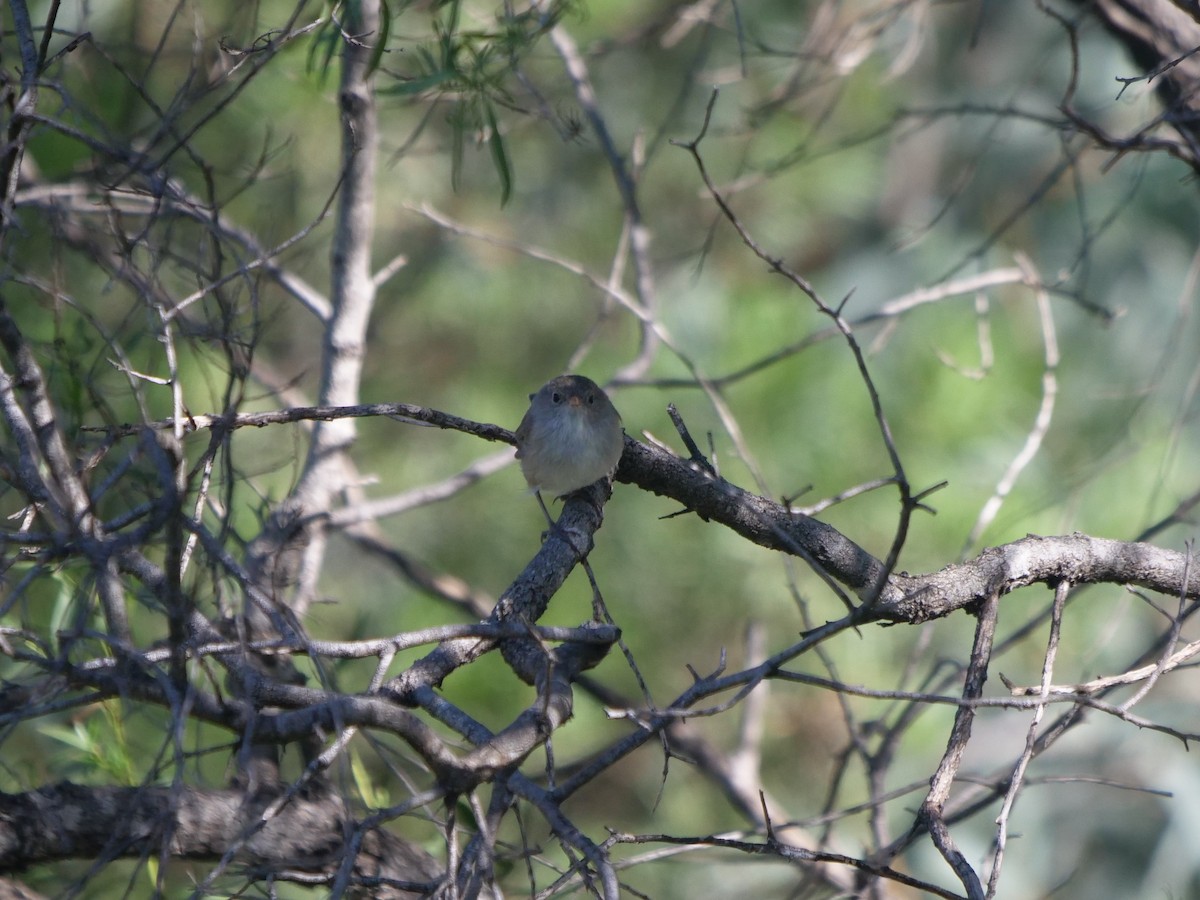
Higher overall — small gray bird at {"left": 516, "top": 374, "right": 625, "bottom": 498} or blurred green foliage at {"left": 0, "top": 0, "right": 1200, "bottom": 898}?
blurred green foliage at {"left": 0, "top": 0, "right": 1200, "bottom": 898}

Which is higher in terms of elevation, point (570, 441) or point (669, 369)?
point (669, 369)

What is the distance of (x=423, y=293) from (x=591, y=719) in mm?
2096

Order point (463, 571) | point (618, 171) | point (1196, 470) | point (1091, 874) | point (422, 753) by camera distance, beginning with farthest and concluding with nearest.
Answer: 1. point (1091, 874)
2. point (1196, 470)
3. point (463, 571)
4. point (618, 171)
5. point (422, 753)

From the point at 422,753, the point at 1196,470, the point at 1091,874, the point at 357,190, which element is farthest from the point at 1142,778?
the point at 422,753

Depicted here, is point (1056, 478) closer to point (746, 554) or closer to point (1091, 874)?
point (746, 554)

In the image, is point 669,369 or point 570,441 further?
point 669,369

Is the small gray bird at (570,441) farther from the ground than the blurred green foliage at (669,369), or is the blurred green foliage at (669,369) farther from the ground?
the blurred green foliage at (669,369)

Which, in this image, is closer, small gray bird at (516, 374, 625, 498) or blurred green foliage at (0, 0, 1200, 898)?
small gray bird at (516, 374, 625, 498)

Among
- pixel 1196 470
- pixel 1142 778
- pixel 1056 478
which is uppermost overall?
pixel 1196 470

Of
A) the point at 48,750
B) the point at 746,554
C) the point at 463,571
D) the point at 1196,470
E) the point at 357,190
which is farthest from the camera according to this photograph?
the point at 1196,470

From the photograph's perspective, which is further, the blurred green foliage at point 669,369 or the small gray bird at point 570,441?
the blurred green foliage at point 669,369

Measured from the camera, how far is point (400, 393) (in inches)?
210

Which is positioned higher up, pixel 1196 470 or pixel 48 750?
pixel 1196 470

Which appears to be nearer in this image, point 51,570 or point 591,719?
point 51,570
